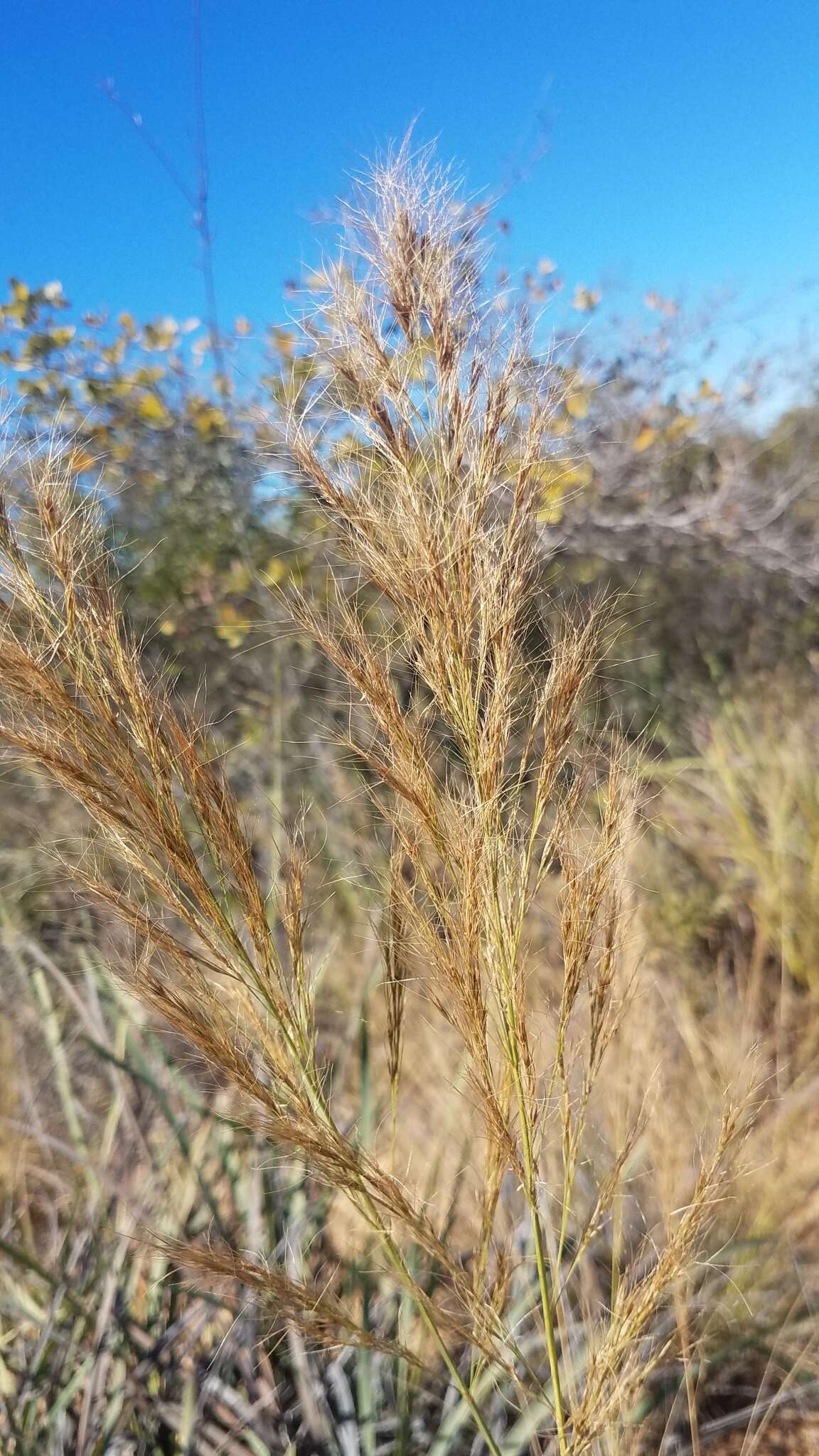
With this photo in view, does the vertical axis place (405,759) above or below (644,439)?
below

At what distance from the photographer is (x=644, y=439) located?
423cm

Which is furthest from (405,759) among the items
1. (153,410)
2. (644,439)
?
(644,439)

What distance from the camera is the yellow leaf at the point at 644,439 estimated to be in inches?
165

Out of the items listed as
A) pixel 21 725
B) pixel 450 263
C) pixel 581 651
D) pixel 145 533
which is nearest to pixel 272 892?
pixel 21 725

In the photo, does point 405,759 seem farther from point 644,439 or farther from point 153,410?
point 644,439

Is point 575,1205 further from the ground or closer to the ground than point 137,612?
closer to the ground

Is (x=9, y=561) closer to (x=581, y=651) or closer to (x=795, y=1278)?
(x=581, y=651)

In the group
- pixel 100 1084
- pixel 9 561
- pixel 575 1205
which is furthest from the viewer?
pixel 100 1084

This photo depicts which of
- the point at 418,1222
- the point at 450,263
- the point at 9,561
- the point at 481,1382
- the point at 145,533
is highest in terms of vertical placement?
the point at 145,533

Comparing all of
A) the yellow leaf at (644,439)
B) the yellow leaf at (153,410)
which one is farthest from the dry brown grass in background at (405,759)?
the yellow leaf at (644,439)

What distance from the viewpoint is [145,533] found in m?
3.93

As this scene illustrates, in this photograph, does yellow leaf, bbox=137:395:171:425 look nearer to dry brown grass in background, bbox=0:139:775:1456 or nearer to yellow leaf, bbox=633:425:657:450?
yellow leaf, bbox=633:425:657:450

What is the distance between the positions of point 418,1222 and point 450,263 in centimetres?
94

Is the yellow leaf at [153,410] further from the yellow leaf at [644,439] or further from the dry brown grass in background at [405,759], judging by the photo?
the dry brown grass in background at [405,759]
